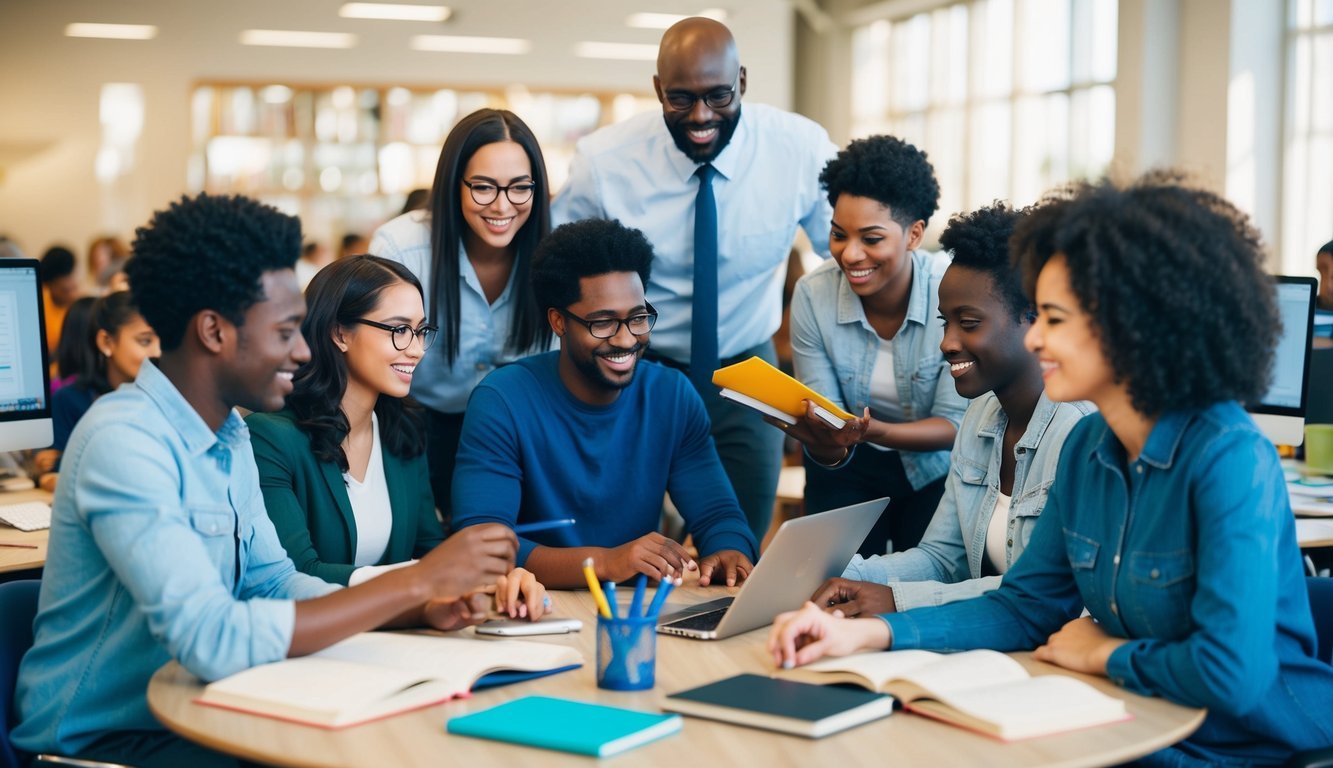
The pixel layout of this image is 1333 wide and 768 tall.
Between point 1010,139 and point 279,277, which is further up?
point 1010,139

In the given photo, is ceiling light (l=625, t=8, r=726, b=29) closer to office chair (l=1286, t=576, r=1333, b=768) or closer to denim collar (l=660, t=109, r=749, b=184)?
denim collar (l=660, t=109, r=749, b=184)

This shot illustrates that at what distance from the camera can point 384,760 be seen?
1435mm

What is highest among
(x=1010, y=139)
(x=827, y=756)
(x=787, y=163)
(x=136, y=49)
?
(x=136, y=49)

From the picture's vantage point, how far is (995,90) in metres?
10.1

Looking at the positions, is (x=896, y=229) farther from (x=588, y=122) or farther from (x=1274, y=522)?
(x=588, y=122)

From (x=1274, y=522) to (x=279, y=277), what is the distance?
1393mm

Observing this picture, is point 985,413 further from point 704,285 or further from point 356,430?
point 356,430

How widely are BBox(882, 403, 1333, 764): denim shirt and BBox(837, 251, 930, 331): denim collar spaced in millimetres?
1175

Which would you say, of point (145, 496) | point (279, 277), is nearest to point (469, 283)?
point (279, 277)

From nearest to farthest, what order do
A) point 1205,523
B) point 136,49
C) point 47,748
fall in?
point 1205,523
point 47,748
point 136,49

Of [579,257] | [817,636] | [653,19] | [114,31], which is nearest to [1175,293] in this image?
[817,636]

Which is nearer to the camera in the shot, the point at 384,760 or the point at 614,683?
the point at 384,760

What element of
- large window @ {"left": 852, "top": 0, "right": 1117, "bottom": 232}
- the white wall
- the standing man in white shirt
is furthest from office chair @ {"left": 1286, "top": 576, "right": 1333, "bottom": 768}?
the white wall

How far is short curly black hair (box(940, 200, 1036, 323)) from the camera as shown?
235 centimetres
